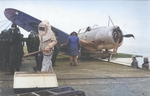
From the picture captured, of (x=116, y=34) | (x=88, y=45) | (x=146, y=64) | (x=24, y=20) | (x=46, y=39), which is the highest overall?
(x=24, y=20)

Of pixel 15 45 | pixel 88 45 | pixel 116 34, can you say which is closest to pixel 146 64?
pixel 116 34

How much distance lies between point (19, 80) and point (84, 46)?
743cm

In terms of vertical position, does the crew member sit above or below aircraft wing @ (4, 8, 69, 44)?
below

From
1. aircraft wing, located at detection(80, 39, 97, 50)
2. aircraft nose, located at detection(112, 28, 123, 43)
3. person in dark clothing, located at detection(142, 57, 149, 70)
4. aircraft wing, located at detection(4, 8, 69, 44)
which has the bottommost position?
person in dark clothing, located at detection(142, 57, 149, 70)

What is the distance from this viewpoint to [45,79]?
341cm

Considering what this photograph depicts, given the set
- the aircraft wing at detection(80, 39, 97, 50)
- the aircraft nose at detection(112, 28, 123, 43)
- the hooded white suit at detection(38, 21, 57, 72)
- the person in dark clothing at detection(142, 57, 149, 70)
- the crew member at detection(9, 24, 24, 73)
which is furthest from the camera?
the aircraft wing at detection(80, 39, 97, 50)

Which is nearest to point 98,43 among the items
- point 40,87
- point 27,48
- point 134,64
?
point 134,64

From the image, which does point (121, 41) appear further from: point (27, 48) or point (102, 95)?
point (102, 95)

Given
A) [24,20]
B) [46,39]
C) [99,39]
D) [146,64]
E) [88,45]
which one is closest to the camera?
[46,39]

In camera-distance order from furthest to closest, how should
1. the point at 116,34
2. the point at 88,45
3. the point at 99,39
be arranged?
1. the point at 88,45
2. the point at 99,39
3. the point at 116,34

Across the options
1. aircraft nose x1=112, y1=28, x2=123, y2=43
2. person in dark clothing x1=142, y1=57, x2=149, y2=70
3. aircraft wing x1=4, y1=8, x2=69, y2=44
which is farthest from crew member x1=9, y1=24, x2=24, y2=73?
person in dark clothing x1=142, y1=57, x2=149, y2=70

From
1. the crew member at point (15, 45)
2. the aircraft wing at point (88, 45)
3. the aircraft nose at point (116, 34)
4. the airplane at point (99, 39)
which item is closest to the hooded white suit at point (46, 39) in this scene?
the crew member at point (15, 45)

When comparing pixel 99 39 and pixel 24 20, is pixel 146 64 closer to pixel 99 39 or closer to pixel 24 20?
pixel 99 39

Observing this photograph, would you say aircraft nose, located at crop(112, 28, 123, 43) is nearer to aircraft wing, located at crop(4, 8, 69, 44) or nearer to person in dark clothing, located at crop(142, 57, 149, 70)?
person in dark clothing, located at crop(142, 57, 149, 70)
